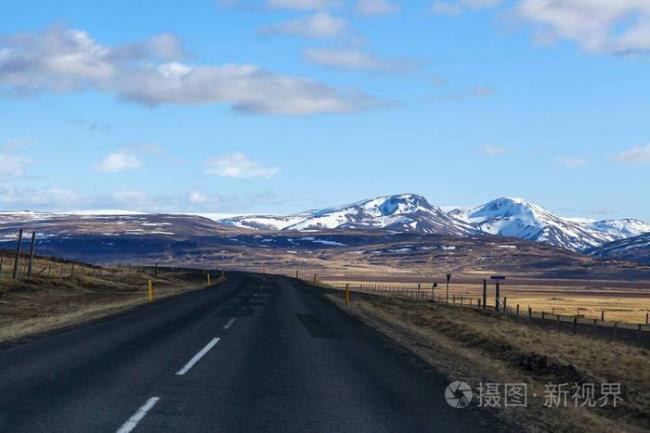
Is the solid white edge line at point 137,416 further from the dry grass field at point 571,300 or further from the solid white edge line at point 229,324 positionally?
the dry grass field at point 571,300

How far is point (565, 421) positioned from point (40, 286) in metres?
49.6

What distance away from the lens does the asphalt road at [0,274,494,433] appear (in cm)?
1059

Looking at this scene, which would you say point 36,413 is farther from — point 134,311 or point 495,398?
point 134,311

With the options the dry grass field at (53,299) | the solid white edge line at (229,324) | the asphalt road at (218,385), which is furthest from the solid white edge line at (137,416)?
the solid white edge line at (229,324)

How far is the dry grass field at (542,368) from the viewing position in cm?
1192

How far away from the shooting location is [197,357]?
56.7 feet

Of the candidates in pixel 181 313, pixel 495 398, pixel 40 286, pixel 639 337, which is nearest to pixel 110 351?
pixel 495 398

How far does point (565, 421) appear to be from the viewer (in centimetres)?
1155

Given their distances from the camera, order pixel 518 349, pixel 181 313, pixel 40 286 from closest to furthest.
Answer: pixel 518 349 → pixel 181 313 → pixel 40 286

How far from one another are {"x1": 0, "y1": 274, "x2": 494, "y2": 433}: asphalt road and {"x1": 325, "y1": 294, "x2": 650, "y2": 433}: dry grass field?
0.92 m

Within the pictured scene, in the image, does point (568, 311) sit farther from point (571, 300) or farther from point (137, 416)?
point (137, 416)
